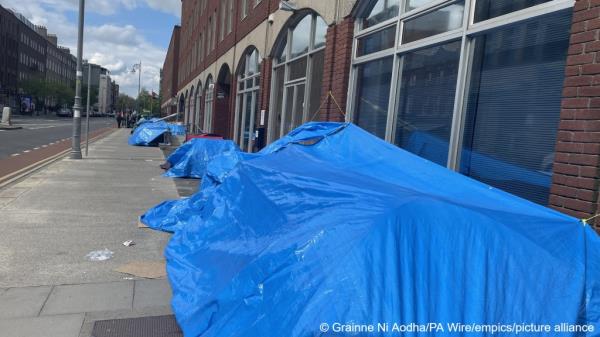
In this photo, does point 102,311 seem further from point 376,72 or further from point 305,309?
point 376,72

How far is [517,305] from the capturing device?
2660 millimetres

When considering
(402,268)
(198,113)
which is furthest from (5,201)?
(198,113)

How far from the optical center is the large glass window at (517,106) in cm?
447

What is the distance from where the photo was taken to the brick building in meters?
4.02

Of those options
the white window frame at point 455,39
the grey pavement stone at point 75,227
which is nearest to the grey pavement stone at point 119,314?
the grey pavement stone at point 75,227

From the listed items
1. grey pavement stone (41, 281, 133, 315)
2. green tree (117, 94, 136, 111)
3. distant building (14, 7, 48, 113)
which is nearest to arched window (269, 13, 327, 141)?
grey pavement stone (41, 281, 133, 315)

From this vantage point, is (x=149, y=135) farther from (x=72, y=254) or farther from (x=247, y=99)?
(x=72, y=254)

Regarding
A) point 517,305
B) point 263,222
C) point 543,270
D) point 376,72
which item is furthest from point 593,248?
point 376,72

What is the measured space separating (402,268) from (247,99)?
14230 millimetres

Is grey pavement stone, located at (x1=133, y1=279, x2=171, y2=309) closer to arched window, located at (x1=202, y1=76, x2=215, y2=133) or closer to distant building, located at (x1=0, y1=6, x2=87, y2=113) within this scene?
arched window, located at (x1=202, y1=76, x2=215, y2=133)

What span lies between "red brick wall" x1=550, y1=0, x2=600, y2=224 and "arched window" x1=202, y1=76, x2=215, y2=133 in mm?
19864

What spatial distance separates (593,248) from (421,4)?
4.62 metres

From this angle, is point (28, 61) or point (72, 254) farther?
point (28, 61)

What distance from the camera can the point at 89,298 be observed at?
4188 millimetres
